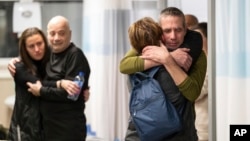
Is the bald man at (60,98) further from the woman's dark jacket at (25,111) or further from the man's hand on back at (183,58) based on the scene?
the man's hand on back at (183,58)

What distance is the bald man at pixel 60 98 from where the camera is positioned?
87.9 inches

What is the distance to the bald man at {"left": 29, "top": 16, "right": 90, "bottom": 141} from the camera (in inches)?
87.9

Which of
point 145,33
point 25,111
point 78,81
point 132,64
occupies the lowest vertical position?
point 25,111

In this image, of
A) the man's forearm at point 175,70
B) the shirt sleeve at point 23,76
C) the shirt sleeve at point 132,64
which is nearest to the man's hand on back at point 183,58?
the man's forearm at point 175,70

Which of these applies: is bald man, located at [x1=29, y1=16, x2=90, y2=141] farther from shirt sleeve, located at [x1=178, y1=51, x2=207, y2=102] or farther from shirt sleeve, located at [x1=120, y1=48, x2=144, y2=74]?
shirt sleeve, located at [x1=178, y1=51, x2=207, y2=102]

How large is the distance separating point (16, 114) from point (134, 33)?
3.18ft

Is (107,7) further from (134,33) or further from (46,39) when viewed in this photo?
(134,33)

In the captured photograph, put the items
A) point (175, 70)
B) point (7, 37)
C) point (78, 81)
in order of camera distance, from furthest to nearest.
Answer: point (7, 37)
point (78, 81)
point (175, 70)

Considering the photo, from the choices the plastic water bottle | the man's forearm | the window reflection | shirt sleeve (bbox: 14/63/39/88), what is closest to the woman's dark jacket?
shirt sleeve (bbox: 14/63/39/88)

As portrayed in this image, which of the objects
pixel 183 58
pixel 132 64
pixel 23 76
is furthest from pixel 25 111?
pixel 183 58

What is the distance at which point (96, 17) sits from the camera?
10.8 feet

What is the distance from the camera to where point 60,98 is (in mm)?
2217

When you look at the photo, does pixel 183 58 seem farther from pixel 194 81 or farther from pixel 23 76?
pixel 23 76

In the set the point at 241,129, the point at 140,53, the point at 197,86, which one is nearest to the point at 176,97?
the point at 197,86
